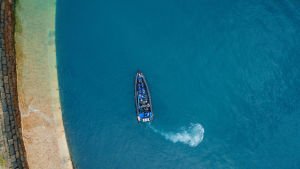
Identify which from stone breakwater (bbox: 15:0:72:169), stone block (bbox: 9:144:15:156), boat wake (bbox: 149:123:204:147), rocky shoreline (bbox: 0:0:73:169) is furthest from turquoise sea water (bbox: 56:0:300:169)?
stone block (bbox: 9:144:15:156)

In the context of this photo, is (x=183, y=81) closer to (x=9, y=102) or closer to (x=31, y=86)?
(x=31, y=86)

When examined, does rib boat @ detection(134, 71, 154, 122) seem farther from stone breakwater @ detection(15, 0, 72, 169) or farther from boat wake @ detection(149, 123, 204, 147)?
stone breakwater @ detection(15, 0, 72, 169)

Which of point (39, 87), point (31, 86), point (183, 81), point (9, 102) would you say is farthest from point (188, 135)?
point (9, 102)

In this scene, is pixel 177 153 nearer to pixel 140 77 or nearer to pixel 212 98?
pixel 212 98

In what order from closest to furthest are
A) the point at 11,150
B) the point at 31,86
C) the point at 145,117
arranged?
the point at 11,150, the point at 31,86, the point at 145,117

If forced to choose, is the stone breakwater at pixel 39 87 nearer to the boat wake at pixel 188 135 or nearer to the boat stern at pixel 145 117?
the boat stern at pixel 145 117

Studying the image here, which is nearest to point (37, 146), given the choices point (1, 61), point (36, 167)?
point (36, 167)

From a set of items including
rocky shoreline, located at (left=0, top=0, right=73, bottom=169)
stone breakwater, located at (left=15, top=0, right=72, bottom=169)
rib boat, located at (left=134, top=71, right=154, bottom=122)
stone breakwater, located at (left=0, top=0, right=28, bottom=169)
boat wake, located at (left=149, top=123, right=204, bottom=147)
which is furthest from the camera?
boat wake, located at (left=149, top=123, right=204, bottom=147)
